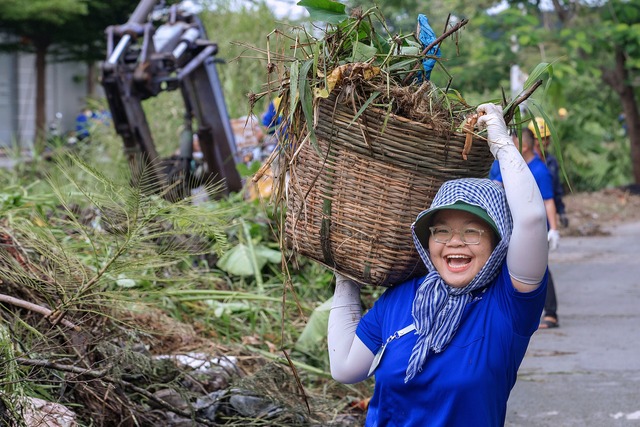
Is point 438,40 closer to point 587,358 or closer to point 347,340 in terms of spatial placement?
point 347,340

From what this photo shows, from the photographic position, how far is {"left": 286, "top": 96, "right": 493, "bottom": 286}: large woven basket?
104 inches

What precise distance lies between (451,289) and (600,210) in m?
13.7

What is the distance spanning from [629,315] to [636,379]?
2.07 metres

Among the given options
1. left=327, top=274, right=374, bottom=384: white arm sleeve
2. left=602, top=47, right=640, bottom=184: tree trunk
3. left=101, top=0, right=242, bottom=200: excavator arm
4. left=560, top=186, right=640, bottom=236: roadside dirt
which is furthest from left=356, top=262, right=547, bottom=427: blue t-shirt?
left=602, top=47, right=640, bottom=184: tree trunk

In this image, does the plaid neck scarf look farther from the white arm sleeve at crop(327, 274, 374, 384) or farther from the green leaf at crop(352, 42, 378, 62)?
the green leaf at crop(352, 42, 378, 62)

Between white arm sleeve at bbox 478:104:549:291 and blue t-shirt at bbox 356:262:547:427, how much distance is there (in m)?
0.07

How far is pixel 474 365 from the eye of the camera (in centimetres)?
253

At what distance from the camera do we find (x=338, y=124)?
2670 mm

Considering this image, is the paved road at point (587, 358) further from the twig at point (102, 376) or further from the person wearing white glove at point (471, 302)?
the person wearing white glove at point (471, 302)

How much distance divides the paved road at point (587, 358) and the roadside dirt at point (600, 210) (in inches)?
131

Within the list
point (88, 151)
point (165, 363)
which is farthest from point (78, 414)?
point (88, 151)

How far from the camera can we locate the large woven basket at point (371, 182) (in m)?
2.63

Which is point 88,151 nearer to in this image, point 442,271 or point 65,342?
point 65,342

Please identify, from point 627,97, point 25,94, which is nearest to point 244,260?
point 627,97
